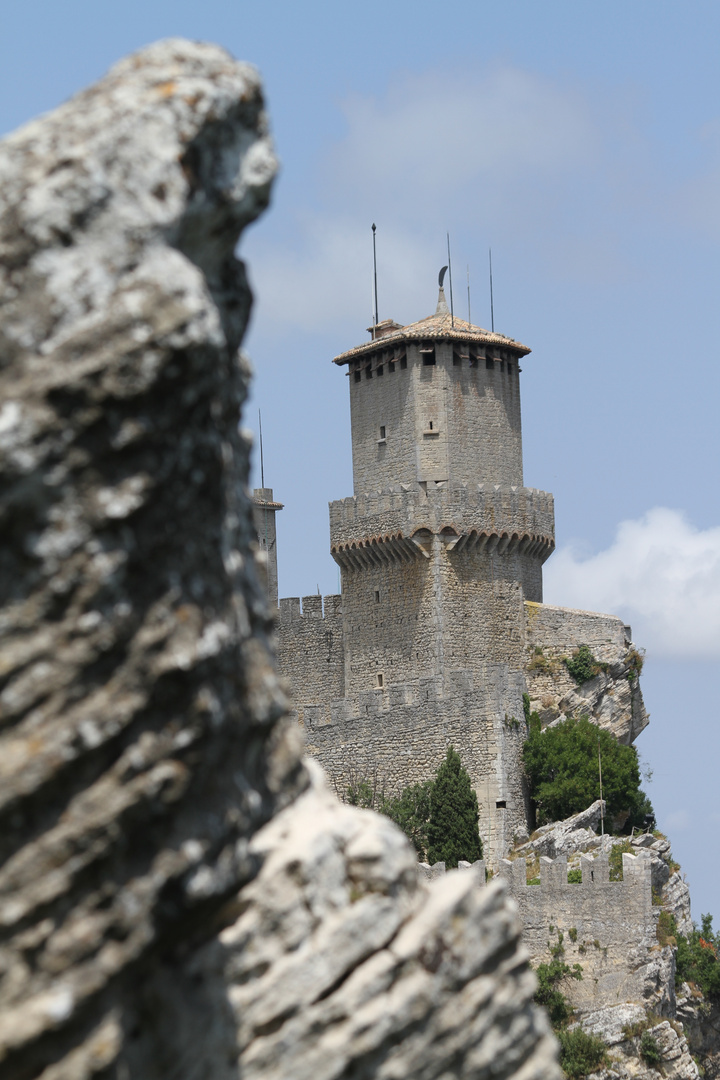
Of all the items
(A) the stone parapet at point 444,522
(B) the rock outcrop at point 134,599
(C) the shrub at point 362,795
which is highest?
(A) the stone parapet at point 444,522

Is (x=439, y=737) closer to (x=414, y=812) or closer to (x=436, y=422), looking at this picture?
(x=414, y=812)

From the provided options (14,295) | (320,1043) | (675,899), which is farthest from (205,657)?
(675,899)

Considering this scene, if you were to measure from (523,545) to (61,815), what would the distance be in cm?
4588

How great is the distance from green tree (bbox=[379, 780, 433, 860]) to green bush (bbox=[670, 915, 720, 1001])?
6469 millimetres

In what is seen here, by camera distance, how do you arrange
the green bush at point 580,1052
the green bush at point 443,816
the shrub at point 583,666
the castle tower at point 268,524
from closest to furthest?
the green bush at point 580,1052
the green bush at point 443,816
the shrub at point 583,666
the castle tower at point 268,524

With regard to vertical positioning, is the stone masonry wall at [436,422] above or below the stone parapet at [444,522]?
above

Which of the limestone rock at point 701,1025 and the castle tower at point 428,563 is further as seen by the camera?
the castle tower at point 428,563

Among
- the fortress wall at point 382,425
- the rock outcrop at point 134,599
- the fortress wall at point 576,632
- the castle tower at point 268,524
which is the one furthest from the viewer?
the castle tower at point 268,524

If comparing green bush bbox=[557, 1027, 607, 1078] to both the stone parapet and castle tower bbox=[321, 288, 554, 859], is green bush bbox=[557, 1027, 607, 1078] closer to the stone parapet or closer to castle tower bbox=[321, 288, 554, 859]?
castle tower bbox=[321, 288, 554, 859]

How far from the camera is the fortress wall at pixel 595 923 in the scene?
42188mm

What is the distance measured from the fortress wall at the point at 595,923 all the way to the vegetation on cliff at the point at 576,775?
6.58 metres

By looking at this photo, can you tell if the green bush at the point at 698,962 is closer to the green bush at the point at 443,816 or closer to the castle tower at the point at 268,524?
the green bush at the point at 443,816

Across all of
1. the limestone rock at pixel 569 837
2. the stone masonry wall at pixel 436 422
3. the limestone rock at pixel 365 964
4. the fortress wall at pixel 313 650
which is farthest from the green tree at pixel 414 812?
the limestone rock at pixel 365 964

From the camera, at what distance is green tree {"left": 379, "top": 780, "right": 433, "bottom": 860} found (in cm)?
4791
